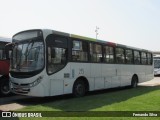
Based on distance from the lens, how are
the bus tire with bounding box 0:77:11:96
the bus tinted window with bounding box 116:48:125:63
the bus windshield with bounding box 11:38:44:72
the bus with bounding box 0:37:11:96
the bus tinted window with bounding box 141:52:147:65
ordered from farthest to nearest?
the bus tinted window with bounding box 141:52:147:65
the bus tinted window with bounding box 116:48:125:63
the bus tire with bounding box 0:77:11:96
the bus with bounding box 0:37:11:96
the bus windshield with bounding box 11:38:44:72

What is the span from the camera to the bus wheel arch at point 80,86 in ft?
45.0

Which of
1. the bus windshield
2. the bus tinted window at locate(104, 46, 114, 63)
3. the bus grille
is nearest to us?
the bus windshield

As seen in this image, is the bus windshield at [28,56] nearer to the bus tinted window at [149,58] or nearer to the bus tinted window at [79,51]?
the bus tinted window at [79,51]

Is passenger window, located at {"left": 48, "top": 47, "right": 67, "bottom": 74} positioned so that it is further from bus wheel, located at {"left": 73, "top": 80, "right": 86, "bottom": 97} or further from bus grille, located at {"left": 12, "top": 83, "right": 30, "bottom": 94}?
bus wheel, located at {"left": 73, "top": 80, "right": 86, "bottom": 97}

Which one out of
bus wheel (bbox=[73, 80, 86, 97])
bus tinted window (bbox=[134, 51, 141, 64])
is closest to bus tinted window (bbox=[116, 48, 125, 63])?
bus tinted window (bbox=[134, 51, 141, 64])

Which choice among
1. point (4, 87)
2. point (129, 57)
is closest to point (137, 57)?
point (129, 57)

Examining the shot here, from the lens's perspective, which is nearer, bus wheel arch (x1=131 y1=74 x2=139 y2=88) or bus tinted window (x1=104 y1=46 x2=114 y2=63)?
bus tinted window (x1=104 y1=46 x2=114 y2=63)

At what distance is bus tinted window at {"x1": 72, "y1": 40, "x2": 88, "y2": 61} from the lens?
1361cm

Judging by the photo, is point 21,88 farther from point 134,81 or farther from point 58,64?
point 134,81

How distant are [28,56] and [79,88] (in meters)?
3.20

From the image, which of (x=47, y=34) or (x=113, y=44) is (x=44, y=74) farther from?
(x=113, y=44)

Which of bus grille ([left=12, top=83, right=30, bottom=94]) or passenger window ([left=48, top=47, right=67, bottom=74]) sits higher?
passenger window ([left=48, top=47, right=67, bottom=74])

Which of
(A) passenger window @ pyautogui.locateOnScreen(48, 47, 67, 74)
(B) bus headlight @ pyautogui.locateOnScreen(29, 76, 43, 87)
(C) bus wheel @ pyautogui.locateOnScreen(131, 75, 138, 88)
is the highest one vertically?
(A) passenger window @ pyautogui.locateOnScreen(48, 47, 67, 74)

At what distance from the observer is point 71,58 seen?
13.3 m
